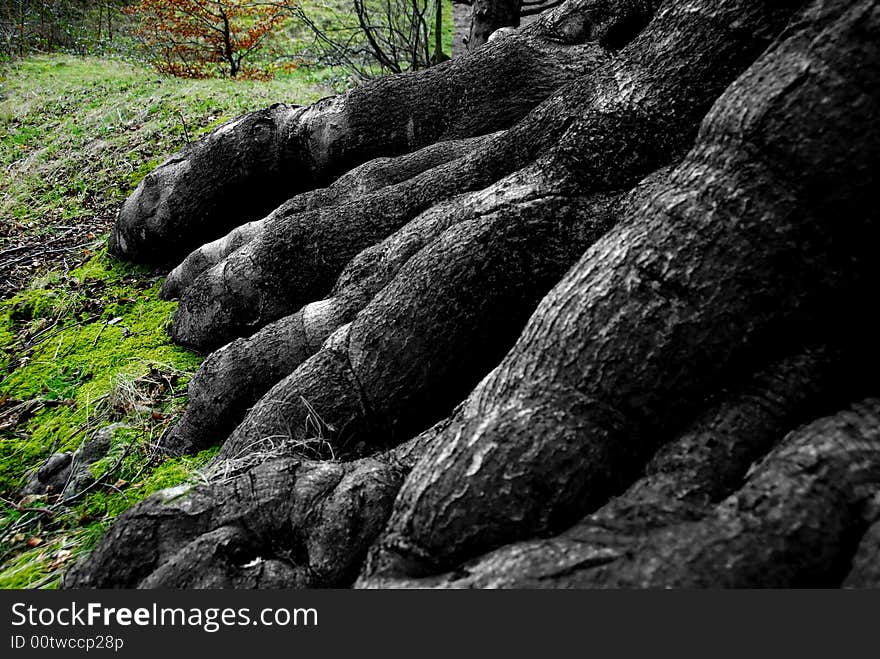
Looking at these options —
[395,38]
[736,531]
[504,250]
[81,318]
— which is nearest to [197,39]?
[395,38]

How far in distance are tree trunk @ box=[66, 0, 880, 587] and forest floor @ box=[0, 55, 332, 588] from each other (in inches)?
21.5

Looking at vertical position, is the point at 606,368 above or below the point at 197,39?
below

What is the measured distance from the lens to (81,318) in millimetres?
6020

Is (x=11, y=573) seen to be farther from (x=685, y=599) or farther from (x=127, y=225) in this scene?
(x=127, y=225)

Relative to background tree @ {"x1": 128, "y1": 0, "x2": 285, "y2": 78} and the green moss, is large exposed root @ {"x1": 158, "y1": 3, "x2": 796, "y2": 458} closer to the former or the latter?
the green moss

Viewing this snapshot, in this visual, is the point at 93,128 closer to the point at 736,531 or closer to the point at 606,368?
the point at 606,368

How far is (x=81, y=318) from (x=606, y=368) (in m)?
5.58

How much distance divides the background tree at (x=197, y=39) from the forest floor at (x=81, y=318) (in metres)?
3.59

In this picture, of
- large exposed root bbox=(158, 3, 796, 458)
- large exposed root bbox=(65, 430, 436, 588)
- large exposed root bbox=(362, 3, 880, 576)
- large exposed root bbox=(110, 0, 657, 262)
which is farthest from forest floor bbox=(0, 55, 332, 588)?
large exposed root bbox=(362, 3, 880, 576)

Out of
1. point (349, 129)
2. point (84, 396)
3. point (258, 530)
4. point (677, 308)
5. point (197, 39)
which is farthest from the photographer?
point (197, 39)

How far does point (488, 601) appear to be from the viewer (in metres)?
2.12

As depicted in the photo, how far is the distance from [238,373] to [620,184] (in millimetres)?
2835

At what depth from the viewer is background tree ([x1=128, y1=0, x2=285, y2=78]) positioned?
15.2 meters

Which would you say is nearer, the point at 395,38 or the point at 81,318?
the point at 81,318
